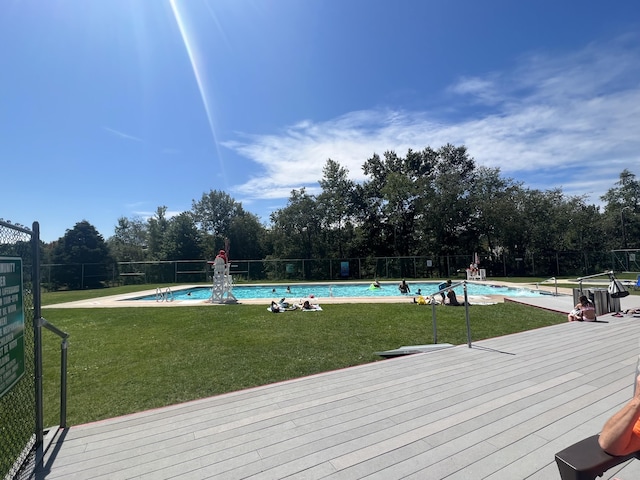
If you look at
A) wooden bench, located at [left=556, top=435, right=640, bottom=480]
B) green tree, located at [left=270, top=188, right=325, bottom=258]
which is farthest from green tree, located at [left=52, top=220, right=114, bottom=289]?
wooden bench, located at [left=556, top=435, right=640, bottom=480]

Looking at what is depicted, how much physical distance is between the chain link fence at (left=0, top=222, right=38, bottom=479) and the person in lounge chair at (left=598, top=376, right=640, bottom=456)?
11.8 feet

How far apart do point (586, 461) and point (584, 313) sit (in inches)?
338

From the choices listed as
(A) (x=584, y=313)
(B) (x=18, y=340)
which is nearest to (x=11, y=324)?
(B) (x=18, y=340)

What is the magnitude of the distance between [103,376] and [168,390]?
1.61 meters

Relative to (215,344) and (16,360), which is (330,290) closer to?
(215,344)

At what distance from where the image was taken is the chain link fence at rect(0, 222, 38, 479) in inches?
101

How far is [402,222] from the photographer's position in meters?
34.7

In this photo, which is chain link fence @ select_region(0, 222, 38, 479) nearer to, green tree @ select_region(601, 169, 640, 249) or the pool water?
the pool water

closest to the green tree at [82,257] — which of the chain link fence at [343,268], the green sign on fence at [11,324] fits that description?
the chain link fence at [343,268]

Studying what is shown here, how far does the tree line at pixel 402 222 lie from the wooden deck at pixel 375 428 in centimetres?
2881

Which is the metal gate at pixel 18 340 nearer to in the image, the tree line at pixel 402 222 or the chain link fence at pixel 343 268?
the chain link fence at pixel 343 268

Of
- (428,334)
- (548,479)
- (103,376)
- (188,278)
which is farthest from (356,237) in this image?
(548,479)

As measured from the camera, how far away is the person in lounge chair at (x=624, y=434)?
5.12ft

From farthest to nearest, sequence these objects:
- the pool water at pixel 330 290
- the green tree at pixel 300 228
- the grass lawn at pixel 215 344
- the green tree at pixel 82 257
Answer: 1. the green tree at pixel 300 228
2. the green tree at pixel 82 257
3. the pool water at pixel 330 290
4. the grass lawn at pixel 215 344
